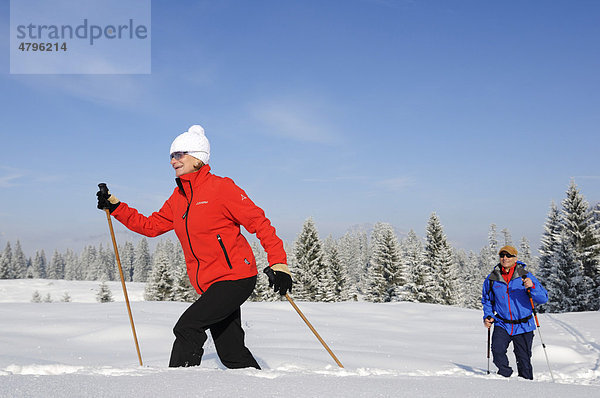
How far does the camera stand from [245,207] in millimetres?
3441

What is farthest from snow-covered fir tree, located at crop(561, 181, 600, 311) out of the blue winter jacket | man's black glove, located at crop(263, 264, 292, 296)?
man's black glove, located at crop(263, 264, 292, 296)

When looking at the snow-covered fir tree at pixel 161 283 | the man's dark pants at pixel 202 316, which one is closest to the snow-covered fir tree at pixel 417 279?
the snow-covered fir tree at pixel 161 283

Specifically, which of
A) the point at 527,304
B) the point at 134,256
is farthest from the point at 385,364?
the point at 134,256

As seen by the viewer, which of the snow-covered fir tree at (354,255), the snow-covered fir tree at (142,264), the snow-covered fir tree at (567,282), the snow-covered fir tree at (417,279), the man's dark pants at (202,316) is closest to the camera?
the man's dark pants at (202,316)

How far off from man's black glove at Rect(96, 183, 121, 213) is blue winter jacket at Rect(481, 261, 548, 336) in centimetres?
477

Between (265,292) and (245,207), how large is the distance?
1229 inches

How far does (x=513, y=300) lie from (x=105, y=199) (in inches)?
198

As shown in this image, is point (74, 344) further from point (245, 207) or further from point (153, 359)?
point (245, 207)

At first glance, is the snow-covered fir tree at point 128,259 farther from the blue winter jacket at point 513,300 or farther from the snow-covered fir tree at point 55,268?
the blue winter jacket at point 513,300

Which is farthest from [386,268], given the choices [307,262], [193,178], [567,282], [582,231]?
[193,178]

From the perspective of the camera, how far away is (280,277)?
340cm

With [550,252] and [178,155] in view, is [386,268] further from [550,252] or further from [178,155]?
[178,155]

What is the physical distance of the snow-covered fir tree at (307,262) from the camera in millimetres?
32375

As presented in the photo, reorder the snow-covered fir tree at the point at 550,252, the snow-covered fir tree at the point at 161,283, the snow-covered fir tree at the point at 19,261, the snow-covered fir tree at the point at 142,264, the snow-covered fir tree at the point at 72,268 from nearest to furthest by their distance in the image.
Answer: the snow-covered fir tree at the point at 550,252, the snow-covered fir tree at the point at 161,283, the snow-covered fir tree at the point at 19,261, the snow-covered fir tree at the point at 142,264, the snow-covered fir tree at the point at 72,268
